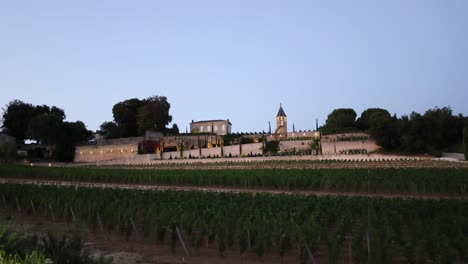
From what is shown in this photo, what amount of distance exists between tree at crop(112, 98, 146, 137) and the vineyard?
69348 mm

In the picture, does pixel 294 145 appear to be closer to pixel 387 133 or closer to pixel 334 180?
pixel 387 133

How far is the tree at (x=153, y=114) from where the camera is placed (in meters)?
80.1

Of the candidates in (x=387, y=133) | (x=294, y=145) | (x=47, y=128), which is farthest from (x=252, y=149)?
(x=47, y=128)

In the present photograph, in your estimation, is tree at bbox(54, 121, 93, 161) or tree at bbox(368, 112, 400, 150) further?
tree at bbox(54, 121, 93, 161)

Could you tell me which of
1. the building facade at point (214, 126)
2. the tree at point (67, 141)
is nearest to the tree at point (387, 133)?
the building facade at point (214, 126)

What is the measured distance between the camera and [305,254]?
9.21 meters

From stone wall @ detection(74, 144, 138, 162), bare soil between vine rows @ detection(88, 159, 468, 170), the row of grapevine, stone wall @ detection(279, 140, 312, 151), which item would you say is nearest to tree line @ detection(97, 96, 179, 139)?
stone wall @ detection(74, 144, 138, 162)

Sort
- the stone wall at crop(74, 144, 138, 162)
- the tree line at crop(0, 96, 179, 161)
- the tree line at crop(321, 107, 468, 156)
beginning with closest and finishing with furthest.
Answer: the tree line at crop(321, 107, 468, 156) → the stone wall at crop(74, 144, 138, 162) → the tree line at crop(0, 96, 179, 161)

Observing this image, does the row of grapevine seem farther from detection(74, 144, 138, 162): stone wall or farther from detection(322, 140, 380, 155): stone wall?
detection(74, 144, 138, 162): stone wall

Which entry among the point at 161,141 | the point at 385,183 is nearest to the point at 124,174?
the point at 385,183

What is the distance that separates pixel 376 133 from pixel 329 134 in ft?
41.6

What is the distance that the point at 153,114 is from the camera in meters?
80.1

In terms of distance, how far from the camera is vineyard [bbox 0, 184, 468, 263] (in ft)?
30.2

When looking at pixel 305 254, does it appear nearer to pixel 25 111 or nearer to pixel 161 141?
pixel 161 141
